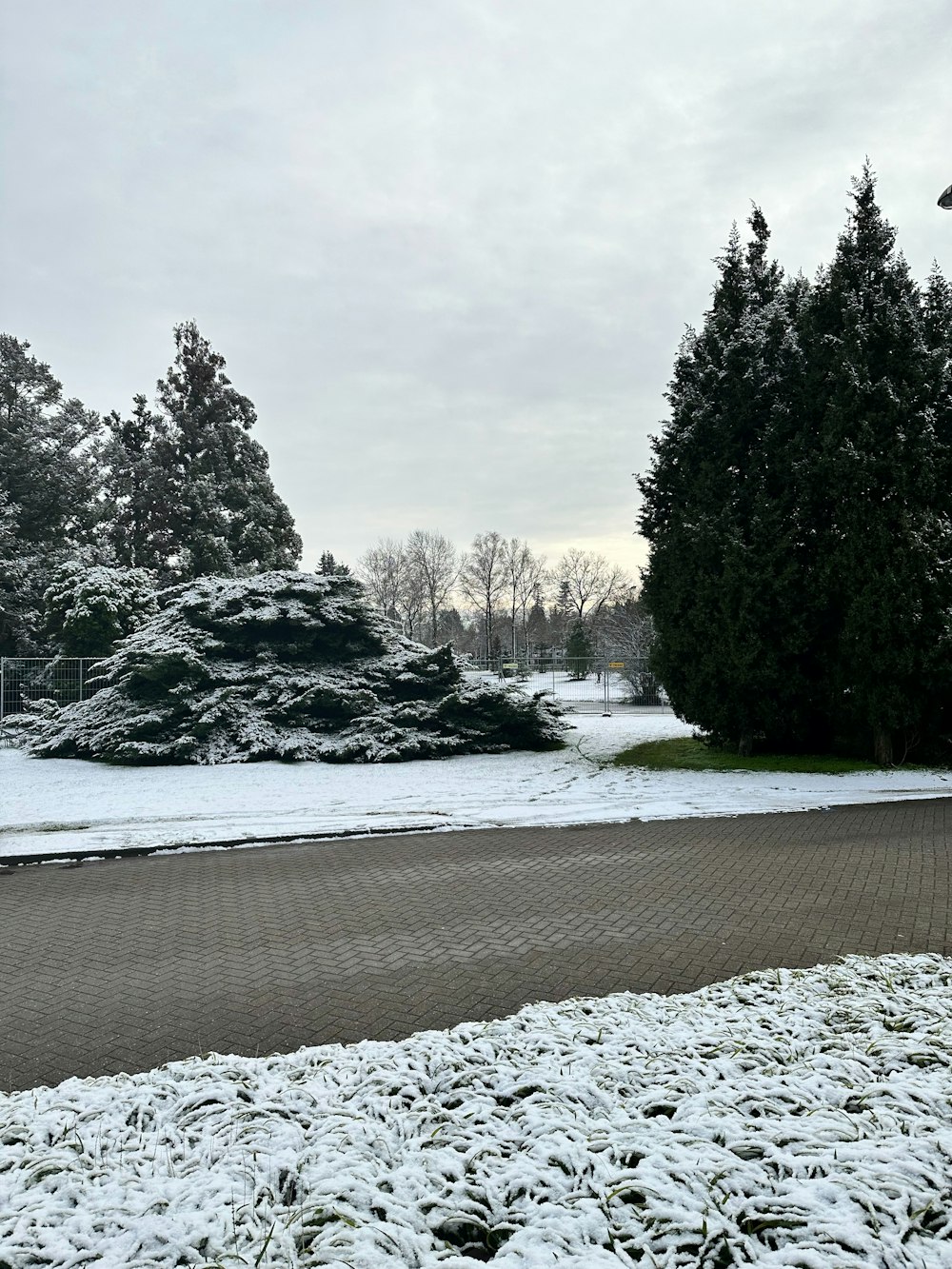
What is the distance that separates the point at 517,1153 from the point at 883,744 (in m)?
13.6

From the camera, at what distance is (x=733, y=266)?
15.3 metres

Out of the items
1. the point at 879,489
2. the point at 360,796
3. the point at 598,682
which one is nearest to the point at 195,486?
the point at 598,682

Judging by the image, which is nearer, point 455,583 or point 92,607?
point 92,607

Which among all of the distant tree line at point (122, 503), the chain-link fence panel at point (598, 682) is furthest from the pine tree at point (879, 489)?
the distant tree line at point (122, 503)

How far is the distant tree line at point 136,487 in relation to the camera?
29.9 m

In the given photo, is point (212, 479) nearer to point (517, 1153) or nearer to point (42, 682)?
point (42, 682)

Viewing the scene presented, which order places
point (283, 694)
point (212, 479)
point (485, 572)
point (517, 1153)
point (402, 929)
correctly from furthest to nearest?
point (485, 572), point (212, 479), point (283, 694), point (402, 929), point (517, 1153)

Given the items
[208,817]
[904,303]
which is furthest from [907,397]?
[208,817]

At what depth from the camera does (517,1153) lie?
105 inches

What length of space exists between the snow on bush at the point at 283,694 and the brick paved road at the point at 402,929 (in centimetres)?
703

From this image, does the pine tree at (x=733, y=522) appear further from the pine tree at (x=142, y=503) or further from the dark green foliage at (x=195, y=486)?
the pine tree at (x=142, y=503)

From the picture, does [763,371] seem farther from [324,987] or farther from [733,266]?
[324,987]

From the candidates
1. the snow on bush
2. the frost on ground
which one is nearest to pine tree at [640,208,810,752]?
the snow on bush

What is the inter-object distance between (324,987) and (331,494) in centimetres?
2807
